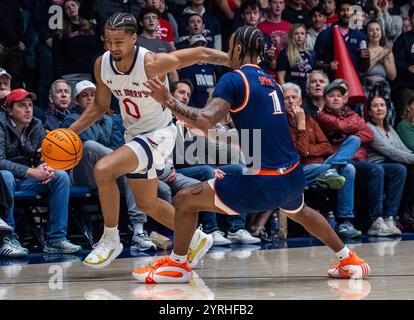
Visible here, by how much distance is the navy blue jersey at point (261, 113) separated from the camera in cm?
656

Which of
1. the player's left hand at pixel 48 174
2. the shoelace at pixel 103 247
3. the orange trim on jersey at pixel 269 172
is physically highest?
the orange trim on jersey at pixel 269 172

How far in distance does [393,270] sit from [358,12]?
23.5 feet

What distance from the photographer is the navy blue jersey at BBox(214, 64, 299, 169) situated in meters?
6.56

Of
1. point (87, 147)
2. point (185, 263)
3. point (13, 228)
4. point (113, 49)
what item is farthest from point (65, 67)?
point (185, 263)

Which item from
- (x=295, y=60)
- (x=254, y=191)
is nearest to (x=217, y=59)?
(x=254, y=191)

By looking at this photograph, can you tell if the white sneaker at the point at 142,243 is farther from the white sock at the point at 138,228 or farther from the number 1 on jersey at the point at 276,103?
the number 1 on jersey at the point at 276,103

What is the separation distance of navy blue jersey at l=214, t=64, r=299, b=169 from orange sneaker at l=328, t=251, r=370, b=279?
864 mm

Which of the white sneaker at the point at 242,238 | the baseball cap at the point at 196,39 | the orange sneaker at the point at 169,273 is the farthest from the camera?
the baseball cap at the point at 196,39

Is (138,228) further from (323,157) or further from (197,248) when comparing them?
(323,157)

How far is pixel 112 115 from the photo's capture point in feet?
35.4

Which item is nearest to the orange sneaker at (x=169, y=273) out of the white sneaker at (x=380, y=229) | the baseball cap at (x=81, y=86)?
the baseball cap at (x=81, y=86)

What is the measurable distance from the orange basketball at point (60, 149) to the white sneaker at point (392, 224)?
517 centimetres

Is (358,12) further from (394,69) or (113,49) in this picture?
(113,49)

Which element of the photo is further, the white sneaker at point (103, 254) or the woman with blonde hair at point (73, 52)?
the woman with blonde hair at point (73, 52)
